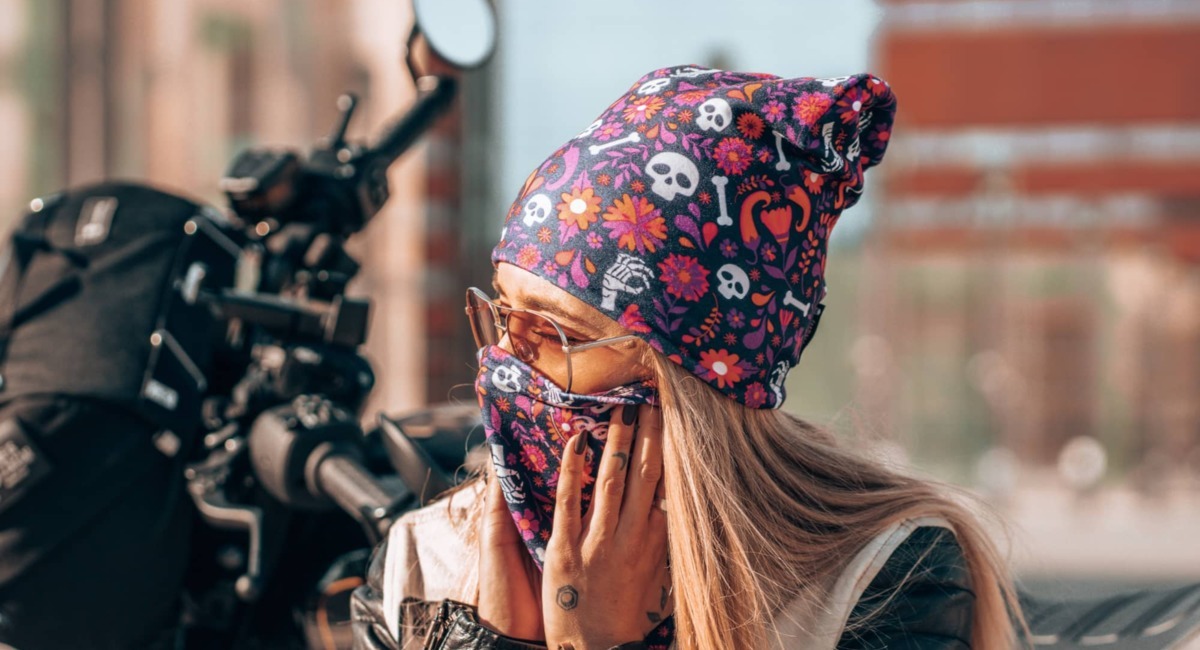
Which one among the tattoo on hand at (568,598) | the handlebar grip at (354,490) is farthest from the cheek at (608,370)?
the handlebar grip at (354,490)

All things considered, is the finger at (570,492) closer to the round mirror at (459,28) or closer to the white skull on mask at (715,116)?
the white skull on mask at (715,116)

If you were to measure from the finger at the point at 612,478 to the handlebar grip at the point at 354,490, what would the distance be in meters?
0.43

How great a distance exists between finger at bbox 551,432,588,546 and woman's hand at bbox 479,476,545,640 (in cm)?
10

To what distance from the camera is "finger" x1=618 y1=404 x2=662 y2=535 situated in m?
1.45

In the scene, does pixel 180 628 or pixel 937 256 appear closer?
pixel 180 628

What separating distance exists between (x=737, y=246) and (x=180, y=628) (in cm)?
109

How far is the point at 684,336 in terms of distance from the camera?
1453mm

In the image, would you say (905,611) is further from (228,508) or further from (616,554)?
(228,508)

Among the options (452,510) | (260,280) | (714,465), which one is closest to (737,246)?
(714,465)

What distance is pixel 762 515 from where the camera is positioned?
4.94 feet

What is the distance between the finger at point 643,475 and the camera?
145 cm

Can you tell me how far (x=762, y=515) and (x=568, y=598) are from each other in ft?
0.82

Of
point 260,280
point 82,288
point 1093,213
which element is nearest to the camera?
point 82,288

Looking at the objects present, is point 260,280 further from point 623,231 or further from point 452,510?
point 623,231
